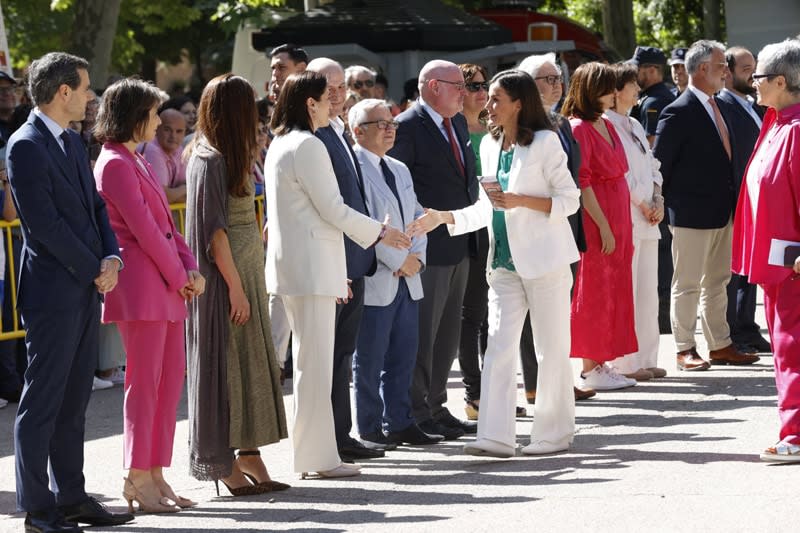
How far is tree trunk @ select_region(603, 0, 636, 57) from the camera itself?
31.8m

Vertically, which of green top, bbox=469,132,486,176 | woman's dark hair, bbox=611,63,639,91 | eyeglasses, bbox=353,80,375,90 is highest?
eyeglasses, bbox=353,80,375,90

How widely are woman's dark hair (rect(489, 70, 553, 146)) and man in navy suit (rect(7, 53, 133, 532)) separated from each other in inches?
92.9

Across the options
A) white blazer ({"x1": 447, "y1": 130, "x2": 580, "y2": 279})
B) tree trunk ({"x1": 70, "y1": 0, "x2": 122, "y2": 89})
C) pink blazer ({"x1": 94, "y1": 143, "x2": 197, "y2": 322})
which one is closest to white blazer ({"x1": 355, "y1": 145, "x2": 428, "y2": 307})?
white blazer ({"x1": 447, "y1": 130, "x2": 580, "y2": 279})

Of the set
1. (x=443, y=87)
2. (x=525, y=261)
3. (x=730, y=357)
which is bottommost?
(x=730, y=357)

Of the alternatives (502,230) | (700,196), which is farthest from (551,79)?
(700,196)

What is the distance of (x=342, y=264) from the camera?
312 inches

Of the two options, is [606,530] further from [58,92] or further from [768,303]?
[58,92]

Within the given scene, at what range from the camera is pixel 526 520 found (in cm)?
691

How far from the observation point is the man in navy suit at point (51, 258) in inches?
269

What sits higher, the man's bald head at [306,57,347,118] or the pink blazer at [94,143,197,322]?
the man's bald head at [306,57,347,118]

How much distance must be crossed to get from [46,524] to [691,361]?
19.1 feet

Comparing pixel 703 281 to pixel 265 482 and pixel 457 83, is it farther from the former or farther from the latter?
pixel 265 482

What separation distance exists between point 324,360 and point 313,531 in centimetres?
123

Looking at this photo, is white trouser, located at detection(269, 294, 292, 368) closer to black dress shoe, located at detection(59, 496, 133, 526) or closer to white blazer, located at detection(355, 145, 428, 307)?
white blazer, located at detection(355, 145, 428, 307)
